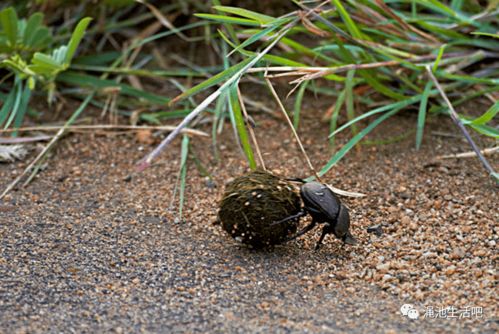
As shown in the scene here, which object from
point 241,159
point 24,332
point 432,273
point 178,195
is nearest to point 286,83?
point 241,159

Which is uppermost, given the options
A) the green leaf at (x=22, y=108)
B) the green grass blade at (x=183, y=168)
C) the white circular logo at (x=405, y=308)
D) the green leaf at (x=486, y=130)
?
the green leaf at (x=486, y=130)

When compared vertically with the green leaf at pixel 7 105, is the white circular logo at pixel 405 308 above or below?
below

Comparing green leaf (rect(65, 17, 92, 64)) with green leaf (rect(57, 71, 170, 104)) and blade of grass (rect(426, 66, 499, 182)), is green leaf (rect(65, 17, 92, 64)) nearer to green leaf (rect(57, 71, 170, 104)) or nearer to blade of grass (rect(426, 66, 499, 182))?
green leaf (rect(57, 71, 170, 104))

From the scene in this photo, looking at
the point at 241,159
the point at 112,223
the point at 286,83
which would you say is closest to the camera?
the point at 112,223

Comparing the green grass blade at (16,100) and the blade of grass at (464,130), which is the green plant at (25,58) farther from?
the blade of grass at (464,130)

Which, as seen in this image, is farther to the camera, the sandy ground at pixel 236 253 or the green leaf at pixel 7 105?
the green leaf at pixel 7 105

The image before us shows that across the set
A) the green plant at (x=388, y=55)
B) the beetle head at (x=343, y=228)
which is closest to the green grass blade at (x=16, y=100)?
the green plant at (x=388, y=55)

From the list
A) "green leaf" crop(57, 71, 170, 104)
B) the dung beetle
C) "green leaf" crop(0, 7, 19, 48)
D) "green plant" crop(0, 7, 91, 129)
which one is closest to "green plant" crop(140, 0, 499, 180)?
the dung beetle

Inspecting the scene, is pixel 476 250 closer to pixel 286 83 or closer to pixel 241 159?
pixel 241 159
